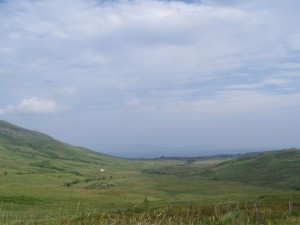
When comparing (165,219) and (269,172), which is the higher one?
(269,172)

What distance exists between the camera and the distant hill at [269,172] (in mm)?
143750

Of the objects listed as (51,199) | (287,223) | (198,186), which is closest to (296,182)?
(198,186)

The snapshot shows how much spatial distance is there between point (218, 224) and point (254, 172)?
162 metres

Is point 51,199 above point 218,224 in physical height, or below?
below

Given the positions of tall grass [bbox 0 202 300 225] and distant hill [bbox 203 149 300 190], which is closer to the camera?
tall grass [bbox 0 202 300 225]

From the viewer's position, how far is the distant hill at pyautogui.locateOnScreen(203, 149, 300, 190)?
143750 millimetres

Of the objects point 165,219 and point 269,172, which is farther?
point 269,172

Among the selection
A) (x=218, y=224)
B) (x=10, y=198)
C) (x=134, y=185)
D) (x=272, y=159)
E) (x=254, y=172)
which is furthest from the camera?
(x=272, y=159)

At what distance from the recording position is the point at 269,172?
165750 millimetres

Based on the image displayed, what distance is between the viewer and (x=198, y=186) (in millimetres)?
145750

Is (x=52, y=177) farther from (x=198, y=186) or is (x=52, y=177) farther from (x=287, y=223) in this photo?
(x=287, y=223)

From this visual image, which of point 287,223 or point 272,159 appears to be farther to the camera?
point 272,159

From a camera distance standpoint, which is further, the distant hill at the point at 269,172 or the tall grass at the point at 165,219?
the distant hill at the point at 269,172

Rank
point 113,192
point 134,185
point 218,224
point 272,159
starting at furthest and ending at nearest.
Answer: point 272,159 < point 134,185 < point 113,192 < point 218,224
